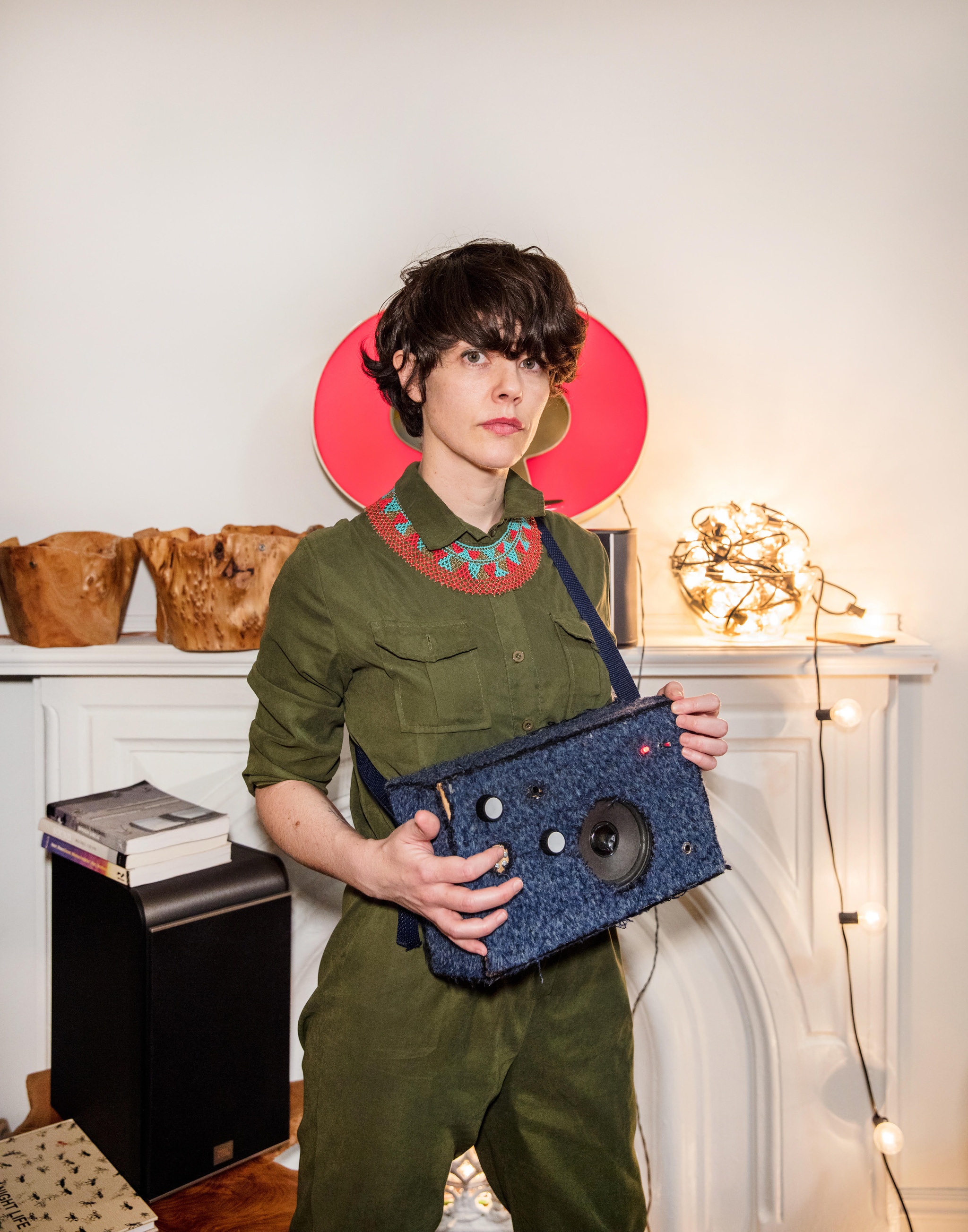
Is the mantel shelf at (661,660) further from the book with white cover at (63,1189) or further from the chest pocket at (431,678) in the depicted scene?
the book with white cover at (63,1189)

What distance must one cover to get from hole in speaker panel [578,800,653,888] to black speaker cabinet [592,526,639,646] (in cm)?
Result: 66

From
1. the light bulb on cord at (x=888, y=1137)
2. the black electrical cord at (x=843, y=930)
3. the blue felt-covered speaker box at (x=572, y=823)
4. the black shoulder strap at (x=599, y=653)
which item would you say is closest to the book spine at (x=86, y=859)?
the black shoulder strap at (x=599, y=653)

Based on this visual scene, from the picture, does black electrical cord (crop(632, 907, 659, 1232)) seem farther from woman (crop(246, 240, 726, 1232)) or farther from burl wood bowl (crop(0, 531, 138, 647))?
burl wood bowl (crop(0, 531, 138, 647))

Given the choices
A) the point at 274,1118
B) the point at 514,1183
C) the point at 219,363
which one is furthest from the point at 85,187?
the point at 514,1183

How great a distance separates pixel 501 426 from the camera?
0.92 m

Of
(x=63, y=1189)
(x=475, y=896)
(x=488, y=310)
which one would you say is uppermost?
(x=488, y=310)

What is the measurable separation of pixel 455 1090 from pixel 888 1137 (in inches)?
43.3

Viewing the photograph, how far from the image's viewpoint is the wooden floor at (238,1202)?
1.24 m

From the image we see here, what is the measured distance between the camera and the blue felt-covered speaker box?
29.7 inches

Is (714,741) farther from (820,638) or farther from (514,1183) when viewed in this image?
(820,638)

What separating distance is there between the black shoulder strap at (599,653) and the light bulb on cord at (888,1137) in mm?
1155

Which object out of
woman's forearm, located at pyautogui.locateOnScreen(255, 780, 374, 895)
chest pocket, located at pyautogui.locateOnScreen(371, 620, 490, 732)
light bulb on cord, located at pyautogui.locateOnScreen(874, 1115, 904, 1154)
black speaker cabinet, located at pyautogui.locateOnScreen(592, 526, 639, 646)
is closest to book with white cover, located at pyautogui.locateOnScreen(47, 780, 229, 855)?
woman's forearm, located at pyautogui.locateOnScreen(255, 780, 374, 895)

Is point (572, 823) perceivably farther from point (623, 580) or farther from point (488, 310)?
point (623, 580)

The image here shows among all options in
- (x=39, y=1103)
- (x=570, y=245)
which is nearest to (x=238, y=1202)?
(x=39, y=1103)
